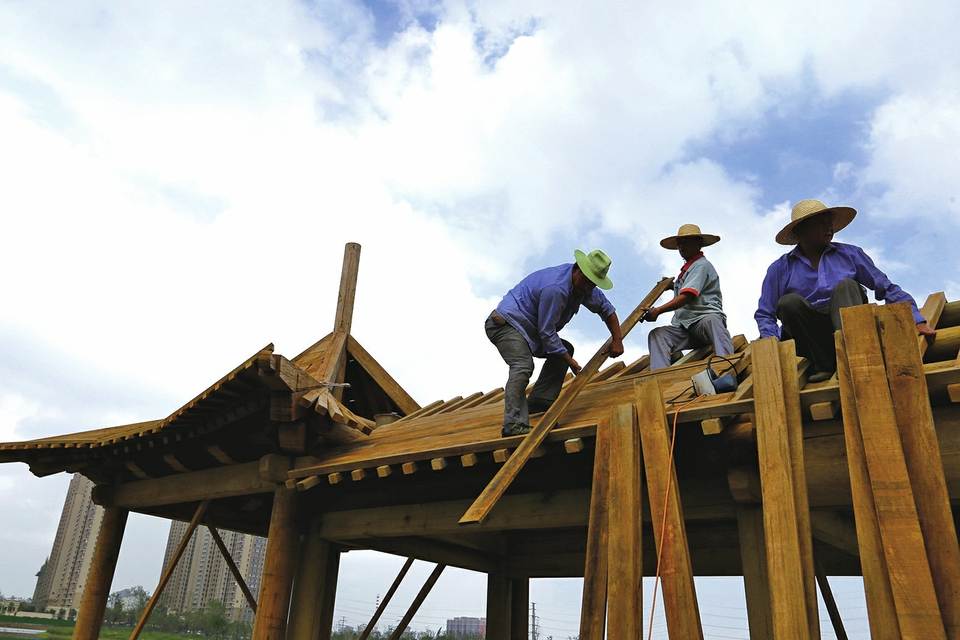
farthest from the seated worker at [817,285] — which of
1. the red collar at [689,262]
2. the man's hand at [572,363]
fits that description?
the red collar at [689,262]

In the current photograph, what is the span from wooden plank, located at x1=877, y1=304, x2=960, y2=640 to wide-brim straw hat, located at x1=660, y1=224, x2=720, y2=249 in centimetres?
318

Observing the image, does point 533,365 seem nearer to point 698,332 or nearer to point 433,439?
point 433,439

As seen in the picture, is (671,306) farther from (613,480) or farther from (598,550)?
(598,550)

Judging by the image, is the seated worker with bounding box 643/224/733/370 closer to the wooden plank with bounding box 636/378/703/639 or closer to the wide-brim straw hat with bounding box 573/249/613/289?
the wide-brim straw hat with bounding box 573/249/613/289

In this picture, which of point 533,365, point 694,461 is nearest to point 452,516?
point 533,365

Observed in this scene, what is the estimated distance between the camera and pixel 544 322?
15.6 feet

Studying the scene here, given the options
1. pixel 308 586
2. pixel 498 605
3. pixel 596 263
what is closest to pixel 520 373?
pixel 596 263

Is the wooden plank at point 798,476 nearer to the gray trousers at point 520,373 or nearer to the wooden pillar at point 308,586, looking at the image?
the gray trousers at point 520,373

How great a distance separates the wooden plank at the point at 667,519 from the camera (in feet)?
9.68

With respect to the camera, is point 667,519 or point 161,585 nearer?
point 667,519

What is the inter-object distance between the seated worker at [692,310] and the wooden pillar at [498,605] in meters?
3.79

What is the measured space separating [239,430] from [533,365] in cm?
320

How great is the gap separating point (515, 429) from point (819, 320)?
1.94 m

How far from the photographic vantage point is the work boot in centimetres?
434
